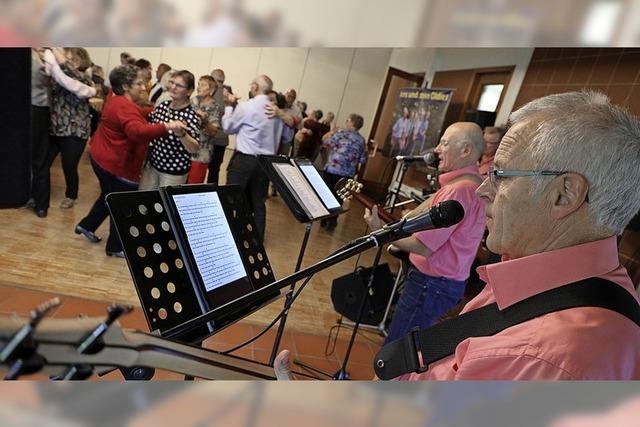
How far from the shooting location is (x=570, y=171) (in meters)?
0.99

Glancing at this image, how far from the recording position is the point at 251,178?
4582 mm

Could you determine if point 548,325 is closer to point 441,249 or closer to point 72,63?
point 441,249

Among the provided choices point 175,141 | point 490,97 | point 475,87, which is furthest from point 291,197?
point 475,87

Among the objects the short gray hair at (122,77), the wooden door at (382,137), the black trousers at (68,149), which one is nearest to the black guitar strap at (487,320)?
the short gray hair at (122,77)

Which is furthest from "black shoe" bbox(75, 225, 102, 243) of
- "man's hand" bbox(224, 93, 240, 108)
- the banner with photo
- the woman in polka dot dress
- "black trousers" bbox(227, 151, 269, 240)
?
the banner with photo

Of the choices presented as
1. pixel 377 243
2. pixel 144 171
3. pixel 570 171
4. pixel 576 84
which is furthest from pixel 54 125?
pixel 576 84

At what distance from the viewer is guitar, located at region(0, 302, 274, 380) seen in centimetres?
16

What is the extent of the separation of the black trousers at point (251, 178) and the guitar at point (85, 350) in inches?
167

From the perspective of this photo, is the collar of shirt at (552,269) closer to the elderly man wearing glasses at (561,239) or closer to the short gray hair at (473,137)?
the elderly man wearing glasses at (561,239)

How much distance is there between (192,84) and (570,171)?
10.3ft

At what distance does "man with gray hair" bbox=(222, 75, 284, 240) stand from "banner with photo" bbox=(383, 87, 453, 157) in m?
3.30

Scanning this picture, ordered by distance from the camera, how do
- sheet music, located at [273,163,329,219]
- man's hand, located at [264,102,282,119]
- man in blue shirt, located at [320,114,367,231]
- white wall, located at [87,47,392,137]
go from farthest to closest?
1. white wall, located at [87,47,392,137]
2. man in blue shirt, located at [320,114,367,231]
3. man's hand, located at [264,102,282,119]
4. sheet music, located at [273,163,329,219]

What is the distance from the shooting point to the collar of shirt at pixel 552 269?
95cm

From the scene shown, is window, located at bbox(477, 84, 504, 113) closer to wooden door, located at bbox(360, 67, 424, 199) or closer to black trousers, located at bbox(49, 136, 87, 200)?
wooden door, located at bbox(360, 67, 424, 199)
